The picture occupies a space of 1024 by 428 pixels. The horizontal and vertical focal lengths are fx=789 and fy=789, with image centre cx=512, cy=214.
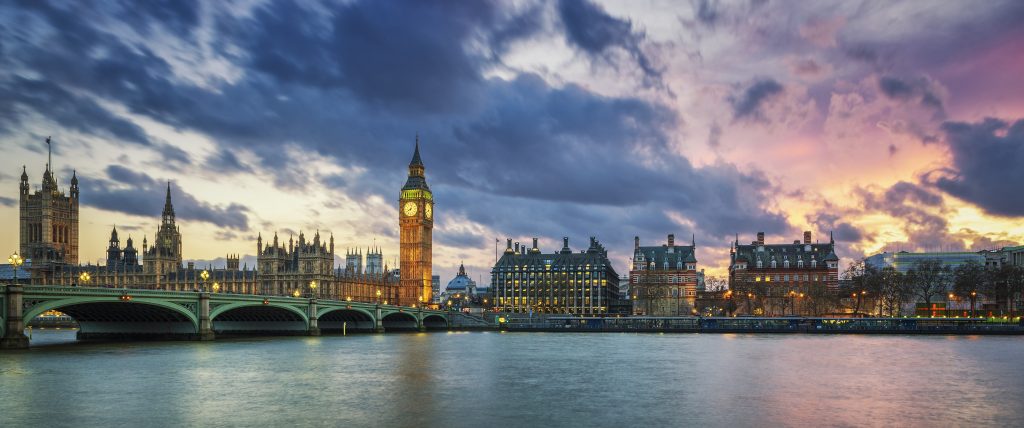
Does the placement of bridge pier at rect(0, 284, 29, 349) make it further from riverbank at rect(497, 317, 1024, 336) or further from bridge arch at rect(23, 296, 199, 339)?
riverbank at rect(497, 317, 1024, 336)

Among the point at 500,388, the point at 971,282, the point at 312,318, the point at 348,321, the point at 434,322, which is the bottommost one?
the point at 434,322

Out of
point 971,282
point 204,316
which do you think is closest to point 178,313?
point 204,316

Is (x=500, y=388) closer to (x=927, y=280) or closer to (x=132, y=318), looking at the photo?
(x=132, y=318)

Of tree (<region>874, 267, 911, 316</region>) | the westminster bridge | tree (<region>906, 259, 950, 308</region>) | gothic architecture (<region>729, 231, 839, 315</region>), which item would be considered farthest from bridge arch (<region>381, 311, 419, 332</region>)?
tree (<region>906, 259, 950, 308</region>)

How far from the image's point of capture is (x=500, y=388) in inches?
1916

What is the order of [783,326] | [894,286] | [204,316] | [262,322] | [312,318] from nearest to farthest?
[204,316] < [312,318] < [262,322] < [783,326] < [894,286]

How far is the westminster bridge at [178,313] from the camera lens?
2638 inches

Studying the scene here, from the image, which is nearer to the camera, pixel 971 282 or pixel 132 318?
pixel 132 318

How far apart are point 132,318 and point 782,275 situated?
480 feet

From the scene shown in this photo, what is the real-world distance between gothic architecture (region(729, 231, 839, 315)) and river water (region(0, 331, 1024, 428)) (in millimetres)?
103260

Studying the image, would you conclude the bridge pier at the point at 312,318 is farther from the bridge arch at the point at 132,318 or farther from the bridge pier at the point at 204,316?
the bridge pier at the point at 204,316

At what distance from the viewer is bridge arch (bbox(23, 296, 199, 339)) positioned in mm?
81037

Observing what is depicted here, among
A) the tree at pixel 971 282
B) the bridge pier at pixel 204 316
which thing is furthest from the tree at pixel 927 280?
the bridge pier at pixel 204 316

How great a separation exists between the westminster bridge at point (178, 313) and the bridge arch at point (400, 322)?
19 cm
